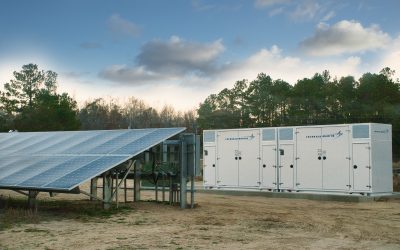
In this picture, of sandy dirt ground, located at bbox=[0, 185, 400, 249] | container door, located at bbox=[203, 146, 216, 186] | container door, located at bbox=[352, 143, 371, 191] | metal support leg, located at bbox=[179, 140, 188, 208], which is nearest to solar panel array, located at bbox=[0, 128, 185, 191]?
metal support leg, located at bbox=[179, 140, 188, 208]

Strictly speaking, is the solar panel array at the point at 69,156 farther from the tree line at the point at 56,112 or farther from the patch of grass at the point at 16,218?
the tree line at the point at 56,112

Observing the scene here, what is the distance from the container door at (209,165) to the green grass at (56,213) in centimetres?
853

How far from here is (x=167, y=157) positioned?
2155 centimetres

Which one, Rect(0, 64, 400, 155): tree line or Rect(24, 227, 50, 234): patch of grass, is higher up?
Rect(0, 64, 400, 155): tree line

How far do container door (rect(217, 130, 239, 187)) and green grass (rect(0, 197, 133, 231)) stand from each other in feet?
27.9

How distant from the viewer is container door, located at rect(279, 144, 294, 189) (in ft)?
84.1

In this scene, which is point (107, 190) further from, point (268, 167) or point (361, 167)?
point (361, 167)

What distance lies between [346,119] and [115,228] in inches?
2351

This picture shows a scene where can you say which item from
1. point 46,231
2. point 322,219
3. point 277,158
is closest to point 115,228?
point 46,231

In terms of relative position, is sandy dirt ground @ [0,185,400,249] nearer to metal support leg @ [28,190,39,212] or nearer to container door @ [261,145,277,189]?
metal support leg @ [28,190,39,212]

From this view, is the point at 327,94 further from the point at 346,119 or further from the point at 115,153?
the point at 115,153

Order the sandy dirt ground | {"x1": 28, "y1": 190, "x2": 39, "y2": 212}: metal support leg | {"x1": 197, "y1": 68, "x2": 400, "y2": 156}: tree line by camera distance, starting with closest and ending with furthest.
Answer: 1. the sandy dirt ground
2. {"x1": 28, "y1": 190, "x2": 39, "y2": 212}: metal support leg
3. {"x1": 197, "y1": 68, "x2": 400, "y2": 156}: tree line

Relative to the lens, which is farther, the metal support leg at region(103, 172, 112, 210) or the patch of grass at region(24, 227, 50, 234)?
the metal support leg at region(103, 172, 112, 210)

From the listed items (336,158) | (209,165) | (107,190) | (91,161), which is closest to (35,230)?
(91,161)
